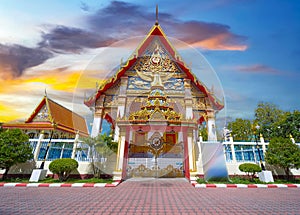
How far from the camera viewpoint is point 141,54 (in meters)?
13.3

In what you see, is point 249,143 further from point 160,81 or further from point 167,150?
point 160,81

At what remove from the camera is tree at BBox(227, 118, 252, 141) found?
80.7 feet

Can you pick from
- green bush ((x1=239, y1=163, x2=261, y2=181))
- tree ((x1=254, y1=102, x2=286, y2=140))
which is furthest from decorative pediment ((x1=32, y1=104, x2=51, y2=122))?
tree ((x1=254, y1=102, x2=286, y2=140))

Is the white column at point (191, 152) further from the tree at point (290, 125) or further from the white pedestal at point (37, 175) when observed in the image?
the tree at point (290, 125)

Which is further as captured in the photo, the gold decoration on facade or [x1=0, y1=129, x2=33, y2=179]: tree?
the gold decoration on facade

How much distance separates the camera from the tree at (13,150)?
695 cm

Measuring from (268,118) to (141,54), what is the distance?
20.0m

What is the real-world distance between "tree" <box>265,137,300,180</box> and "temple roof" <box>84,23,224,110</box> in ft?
16.7

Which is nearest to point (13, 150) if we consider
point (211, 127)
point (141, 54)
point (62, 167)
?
point (62, 167)

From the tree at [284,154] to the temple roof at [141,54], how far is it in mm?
5093

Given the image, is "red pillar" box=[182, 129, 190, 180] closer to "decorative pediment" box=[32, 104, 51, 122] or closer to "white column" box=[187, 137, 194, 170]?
"white column" box=[187, 137, 194, 170]

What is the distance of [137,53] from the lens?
12531 mm

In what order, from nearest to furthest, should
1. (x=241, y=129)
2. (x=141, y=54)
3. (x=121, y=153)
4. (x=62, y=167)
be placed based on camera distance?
(x=62, y=167) < (x=121, y=153) < (x=141, y=54) < (x=241, y=129)

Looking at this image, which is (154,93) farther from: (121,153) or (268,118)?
(268,118)
